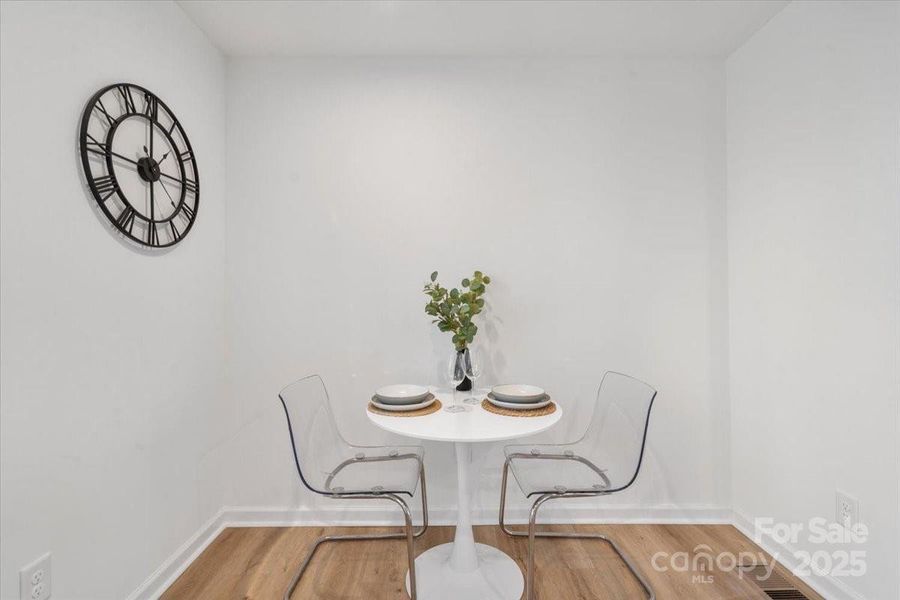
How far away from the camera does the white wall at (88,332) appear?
1185 mm

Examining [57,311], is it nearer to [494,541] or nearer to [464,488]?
[464,488]

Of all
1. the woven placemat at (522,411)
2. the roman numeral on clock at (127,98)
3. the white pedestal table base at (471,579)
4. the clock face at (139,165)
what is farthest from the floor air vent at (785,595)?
the roman numeral on clock at (127,98)

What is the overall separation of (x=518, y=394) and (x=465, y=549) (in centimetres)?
70

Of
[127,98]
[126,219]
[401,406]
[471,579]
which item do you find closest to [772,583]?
[471,579]

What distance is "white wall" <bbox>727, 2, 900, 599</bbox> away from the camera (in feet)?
4.87

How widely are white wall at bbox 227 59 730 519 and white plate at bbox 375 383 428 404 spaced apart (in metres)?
0.33

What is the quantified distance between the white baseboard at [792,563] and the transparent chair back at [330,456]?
5.61ft

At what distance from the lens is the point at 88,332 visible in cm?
141

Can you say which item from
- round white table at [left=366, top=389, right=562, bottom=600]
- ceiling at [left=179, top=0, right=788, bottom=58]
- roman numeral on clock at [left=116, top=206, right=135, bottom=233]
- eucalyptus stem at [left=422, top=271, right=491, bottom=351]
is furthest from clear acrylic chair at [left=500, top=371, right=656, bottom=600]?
roman numeral on clock at [left=116, top=206, right=135, bottom=233]

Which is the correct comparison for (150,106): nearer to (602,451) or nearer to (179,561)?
(179,561)

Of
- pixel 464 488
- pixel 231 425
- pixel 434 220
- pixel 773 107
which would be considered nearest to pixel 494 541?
pixel 464 488

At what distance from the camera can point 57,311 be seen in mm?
1300

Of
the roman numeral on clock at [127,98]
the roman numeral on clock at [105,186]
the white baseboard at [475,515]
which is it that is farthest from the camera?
the white baseboard at [475,515]

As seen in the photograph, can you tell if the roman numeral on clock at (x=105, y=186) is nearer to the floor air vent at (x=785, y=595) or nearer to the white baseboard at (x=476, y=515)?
the white baseboard at (x=476, y=515)
